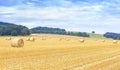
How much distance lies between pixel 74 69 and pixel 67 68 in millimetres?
451

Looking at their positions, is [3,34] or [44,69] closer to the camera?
[44,69]

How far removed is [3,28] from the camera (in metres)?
114

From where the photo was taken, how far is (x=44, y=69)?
16469 mm

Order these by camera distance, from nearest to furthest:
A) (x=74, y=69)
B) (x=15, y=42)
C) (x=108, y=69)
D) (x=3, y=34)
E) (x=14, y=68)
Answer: (x=14, y=68), (x=74, y=69), (x=108, y=69), (x=15, y=42), (x=3, y=34)

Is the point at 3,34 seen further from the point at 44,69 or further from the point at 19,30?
the point at 44,69

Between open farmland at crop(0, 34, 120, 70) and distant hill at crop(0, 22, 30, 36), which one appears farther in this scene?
distant hill at crop(0, 22, 30, 36)

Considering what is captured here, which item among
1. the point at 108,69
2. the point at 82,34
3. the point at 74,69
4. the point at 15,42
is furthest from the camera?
the point at 82,34

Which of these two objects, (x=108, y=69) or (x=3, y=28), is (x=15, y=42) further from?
(x=3, y=28)

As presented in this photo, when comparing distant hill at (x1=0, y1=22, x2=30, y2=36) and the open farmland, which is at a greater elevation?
distant hill at (x1=0, y1=22, x2=30, y2=36)

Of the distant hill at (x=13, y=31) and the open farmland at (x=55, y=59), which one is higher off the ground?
the distant hill at (x=13, y=31)

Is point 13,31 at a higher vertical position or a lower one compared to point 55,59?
higher

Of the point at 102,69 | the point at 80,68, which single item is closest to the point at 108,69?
the point at 102,69

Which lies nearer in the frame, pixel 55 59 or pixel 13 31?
pixel 55 59

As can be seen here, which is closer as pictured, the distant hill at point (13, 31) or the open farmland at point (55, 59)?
the open farmland at point (55, 59)
